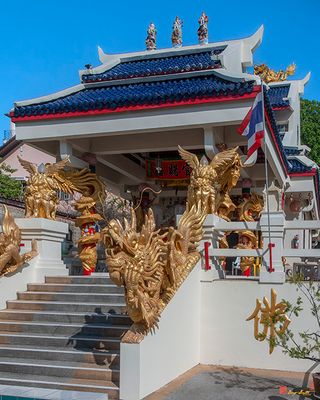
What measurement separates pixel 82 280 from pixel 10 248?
1.20m

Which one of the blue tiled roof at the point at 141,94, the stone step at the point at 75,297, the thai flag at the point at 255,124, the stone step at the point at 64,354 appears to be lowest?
the stone step at the point at 64,354

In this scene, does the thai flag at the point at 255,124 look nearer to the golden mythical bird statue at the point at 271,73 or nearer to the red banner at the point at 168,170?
the red banner at the point at 168,170

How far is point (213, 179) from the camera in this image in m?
8.23

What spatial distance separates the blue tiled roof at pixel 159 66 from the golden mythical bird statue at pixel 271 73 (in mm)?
4340

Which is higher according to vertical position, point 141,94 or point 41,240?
point 141,94

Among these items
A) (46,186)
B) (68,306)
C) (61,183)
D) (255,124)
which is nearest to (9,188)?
(61,183)

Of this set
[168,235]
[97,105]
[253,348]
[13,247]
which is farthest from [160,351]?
[97,105]

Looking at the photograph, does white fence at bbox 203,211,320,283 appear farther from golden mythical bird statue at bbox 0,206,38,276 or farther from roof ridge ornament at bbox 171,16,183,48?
roof ridge ornament at bbox 171,16,183,48

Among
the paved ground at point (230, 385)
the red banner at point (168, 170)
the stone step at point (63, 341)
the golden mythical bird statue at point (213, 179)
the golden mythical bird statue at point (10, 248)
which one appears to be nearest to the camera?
the paved ground at point (230, 385)

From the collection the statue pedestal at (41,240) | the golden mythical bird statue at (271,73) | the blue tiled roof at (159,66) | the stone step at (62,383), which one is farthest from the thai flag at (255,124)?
the golden mythical bird statue at (271,73)

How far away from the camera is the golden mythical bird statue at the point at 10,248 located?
24.9ft

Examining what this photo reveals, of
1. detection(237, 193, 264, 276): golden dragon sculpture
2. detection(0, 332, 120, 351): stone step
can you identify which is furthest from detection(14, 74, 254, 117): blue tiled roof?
detection(0, 332, 120, 351): stone step

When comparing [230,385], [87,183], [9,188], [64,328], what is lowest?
[230,385]

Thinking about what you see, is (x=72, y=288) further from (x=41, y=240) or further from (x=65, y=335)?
(x=65, y=335)
